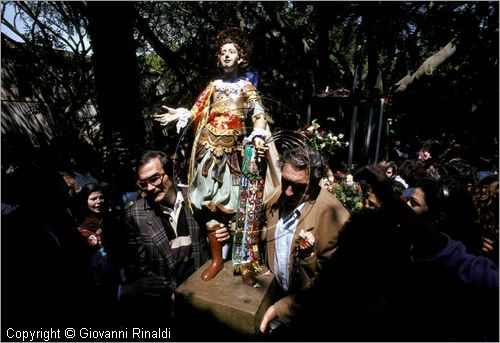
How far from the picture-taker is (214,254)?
8.62 feet

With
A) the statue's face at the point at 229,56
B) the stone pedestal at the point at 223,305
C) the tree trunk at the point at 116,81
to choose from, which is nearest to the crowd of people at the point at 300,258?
the stone pedestal at the point at 223,305

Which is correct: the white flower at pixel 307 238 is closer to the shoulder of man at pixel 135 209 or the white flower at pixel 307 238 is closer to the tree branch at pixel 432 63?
the shoulder of man at pixel 135 209

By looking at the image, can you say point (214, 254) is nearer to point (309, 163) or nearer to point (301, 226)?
point (301, 226)

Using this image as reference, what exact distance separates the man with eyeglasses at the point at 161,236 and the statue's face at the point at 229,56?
3.62 ft

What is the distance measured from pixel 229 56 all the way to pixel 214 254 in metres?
1.90

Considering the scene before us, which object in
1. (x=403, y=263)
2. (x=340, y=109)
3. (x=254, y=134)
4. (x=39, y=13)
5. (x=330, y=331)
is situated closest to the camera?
(x=403, y=263)

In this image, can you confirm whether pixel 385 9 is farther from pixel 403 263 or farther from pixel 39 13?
pixel 39 13

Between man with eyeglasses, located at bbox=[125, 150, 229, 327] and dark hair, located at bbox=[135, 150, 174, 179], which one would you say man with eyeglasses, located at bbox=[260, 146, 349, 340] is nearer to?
man with eyeglasses, located at bbox=[125, 150, 229, 327]

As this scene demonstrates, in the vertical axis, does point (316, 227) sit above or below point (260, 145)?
below

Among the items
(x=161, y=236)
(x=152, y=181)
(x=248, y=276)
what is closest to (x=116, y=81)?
(x=152, y=181)

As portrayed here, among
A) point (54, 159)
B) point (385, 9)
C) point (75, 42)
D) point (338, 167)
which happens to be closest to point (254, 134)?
point (338, 167)

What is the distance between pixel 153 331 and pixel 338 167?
558 centimetres

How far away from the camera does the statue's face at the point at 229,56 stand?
2.92 m

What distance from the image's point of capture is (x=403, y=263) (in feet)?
6.33
